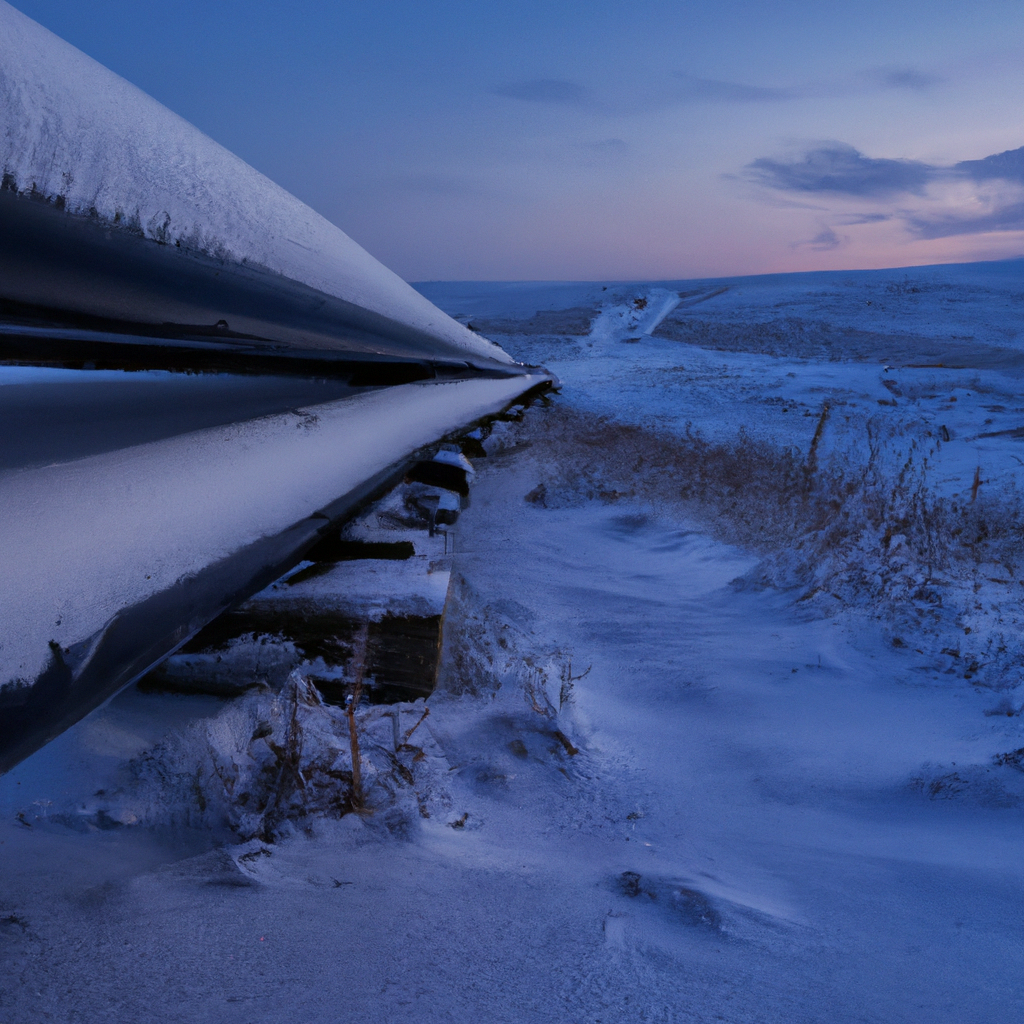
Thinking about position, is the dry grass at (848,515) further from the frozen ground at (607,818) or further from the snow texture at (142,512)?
the snow texture at (142,512)

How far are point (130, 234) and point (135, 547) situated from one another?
468 mm

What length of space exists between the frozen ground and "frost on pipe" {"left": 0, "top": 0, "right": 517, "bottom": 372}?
30.1 inches

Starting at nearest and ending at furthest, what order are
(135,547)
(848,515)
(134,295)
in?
(135,547) → (134,295) → (848,515)

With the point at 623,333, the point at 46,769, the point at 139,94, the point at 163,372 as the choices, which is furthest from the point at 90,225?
the point at 623,333

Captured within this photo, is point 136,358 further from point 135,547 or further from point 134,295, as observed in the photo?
point 135,547

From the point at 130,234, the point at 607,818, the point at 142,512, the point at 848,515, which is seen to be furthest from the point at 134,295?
the point at 848,515

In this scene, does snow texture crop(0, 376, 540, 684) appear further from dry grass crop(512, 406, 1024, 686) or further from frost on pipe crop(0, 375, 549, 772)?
dry grass crop(512, 406, 1024, 686)

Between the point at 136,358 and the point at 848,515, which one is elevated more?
the point at 136,358

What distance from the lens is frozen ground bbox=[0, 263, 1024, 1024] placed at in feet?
3.50

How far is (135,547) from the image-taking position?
2.81 ft

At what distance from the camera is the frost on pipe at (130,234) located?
2.79ft

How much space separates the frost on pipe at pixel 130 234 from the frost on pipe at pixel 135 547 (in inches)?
6.5

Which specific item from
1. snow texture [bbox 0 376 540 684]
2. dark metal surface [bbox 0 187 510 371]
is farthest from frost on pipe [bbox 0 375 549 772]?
dark metal surface [bbox 0 187 510 371]

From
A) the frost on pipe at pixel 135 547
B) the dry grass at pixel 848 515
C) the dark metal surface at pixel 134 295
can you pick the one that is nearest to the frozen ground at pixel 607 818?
the dry grass at pixel 848 515
